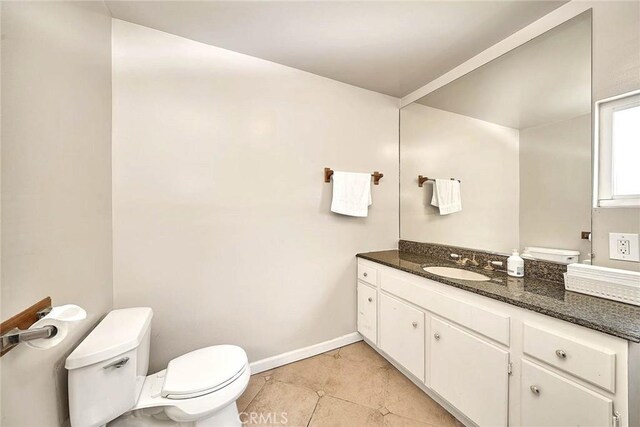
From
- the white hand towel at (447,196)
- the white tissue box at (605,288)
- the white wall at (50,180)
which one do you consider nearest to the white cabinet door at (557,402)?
the white tissue box at (605,288)

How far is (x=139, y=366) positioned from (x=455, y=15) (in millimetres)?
2471

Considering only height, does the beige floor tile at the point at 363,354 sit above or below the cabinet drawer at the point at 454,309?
below

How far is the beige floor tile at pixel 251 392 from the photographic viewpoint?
4.79 feet

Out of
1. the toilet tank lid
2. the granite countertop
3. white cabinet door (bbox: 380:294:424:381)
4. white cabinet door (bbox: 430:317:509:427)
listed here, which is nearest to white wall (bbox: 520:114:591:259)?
the granite countertop

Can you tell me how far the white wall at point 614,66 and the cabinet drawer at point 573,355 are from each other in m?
0.52

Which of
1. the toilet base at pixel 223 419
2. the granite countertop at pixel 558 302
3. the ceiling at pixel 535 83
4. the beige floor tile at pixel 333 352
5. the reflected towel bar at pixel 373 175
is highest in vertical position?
the ceiling at pixel 535 83

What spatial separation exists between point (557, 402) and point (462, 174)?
1.49 meters

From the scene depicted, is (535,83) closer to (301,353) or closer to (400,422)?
(400,422)

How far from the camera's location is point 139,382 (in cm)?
110

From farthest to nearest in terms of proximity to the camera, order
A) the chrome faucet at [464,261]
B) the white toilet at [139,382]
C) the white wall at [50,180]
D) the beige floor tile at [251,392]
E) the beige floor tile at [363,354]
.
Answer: the beige floor tile at [363,354], the chrome faucet at [464,261], the beige floor tile at [251,392], the white toilet at [139,382], the white wall at [50,180]

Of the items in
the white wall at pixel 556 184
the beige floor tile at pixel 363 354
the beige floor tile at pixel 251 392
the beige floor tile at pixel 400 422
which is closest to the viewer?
the white wall at pixel 556 184

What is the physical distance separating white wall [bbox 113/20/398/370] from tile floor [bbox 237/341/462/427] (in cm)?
22

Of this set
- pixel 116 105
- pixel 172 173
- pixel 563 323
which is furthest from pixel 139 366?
pixel 563 323

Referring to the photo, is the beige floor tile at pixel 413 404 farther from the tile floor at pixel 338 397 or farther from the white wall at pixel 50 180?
the white wall at pixel 50 180
